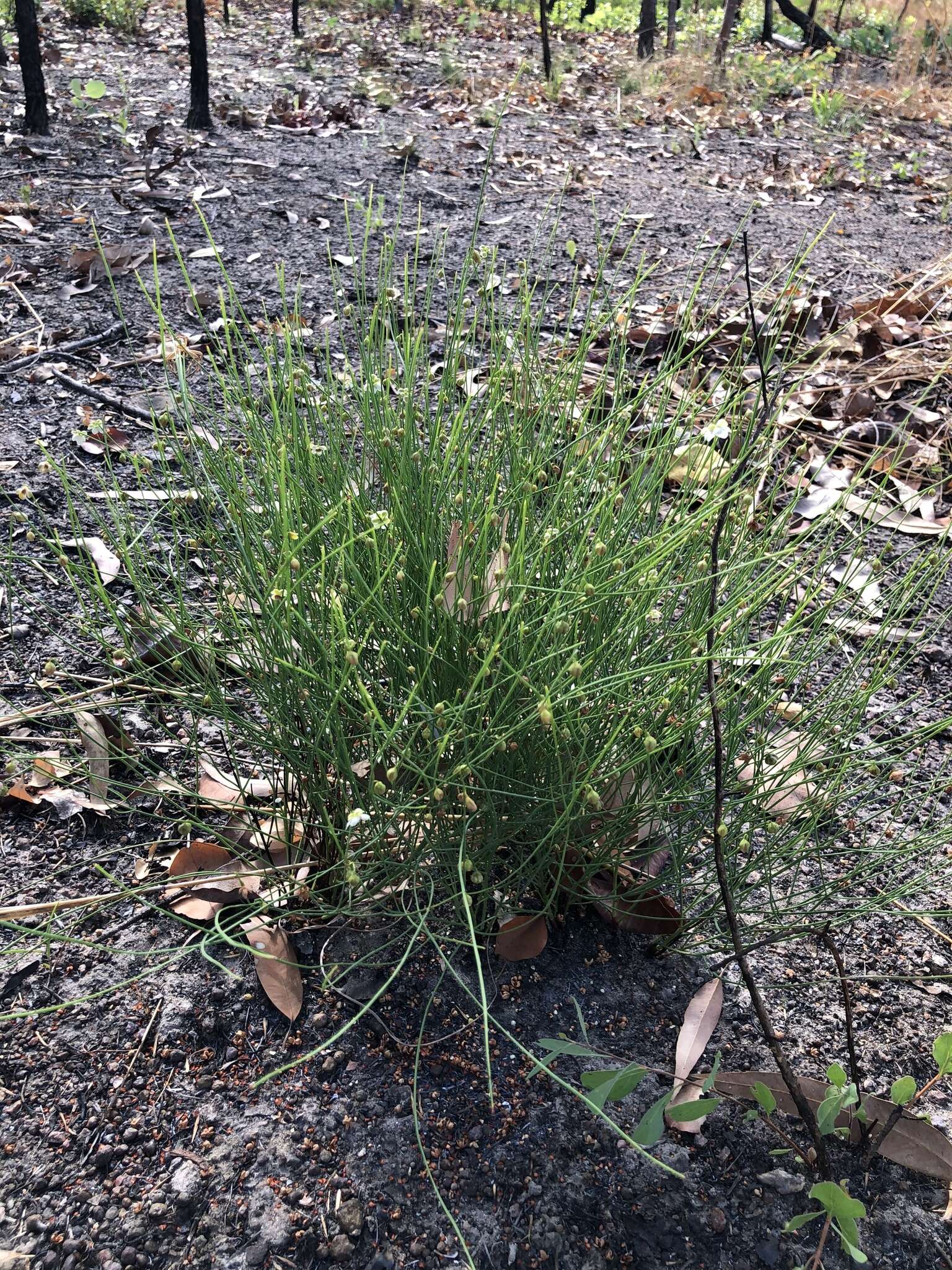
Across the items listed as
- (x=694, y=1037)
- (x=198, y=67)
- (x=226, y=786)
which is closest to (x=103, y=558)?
(x=226, y=786)

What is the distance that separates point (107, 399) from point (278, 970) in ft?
5.49

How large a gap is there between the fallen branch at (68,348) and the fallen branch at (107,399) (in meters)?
0.13

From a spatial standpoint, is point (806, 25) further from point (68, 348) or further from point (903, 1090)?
point (903, 1090)

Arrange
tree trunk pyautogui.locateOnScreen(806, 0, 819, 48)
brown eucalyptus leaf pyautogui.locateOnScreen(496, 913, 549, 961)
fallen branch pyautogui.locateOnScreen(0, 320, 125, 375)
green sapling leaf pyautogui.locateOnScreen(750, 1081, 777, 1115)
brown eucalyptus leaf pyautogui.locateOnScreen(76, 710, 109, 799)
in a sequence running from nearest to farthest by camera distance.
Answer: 1. green sapling leaf pyautogui.locateOnScreen(750, 1081, 777, 1115)
2. brown eucalyptus leaf pyautogui.locateOnScreen(496, 913, 549, 961)
3. brown eucalyptus leaf pyautogui.locateOnScreen(76, 710, 109, 799)
4. fallen branch pyautogui.locateOnScreen(0, 320, 125, 375)
5. tree trunk pyautogui.locateOnScreen(806, 0, 819, 48)

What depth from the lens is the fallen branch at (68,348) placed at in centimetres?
246

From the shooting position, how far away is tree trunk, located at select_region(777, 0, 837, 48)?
11047 millimetres

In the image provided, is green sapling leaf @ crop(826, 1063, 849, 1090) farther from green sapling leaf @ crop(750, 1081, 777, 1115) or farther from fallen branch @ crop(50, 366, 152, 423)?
fallen branch @ crop(50, 366, 152, 423)

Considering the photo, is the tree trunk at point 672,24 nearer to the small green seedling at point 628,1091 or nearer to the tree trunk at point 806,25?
the tree trunk at point 806,25

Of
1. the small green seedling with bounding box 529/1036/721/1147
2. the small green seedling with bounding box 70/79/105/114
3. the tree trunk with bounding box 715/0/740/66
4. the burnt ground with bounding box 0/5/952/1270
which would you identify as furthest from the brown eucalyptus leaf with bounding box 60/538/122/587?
the tree trunk with bounding box 715/0/740/66

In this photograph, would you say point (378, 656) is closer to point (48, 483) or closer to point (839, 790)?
point (839, 790)

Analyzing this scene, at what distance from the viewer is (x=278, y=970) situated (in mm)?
1205

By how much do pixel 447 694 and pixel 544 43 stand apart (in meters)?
7.12

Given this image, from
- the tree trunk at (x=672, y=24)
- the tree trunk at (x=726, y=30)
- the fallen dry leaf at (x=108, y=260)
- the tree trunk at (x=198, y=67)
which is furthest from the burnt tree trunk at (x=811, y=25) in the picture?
the fallen dry leaf at (x=108, y=260)

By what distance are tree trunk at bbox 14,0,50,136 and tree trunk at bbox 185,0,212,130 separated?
0.65 m
